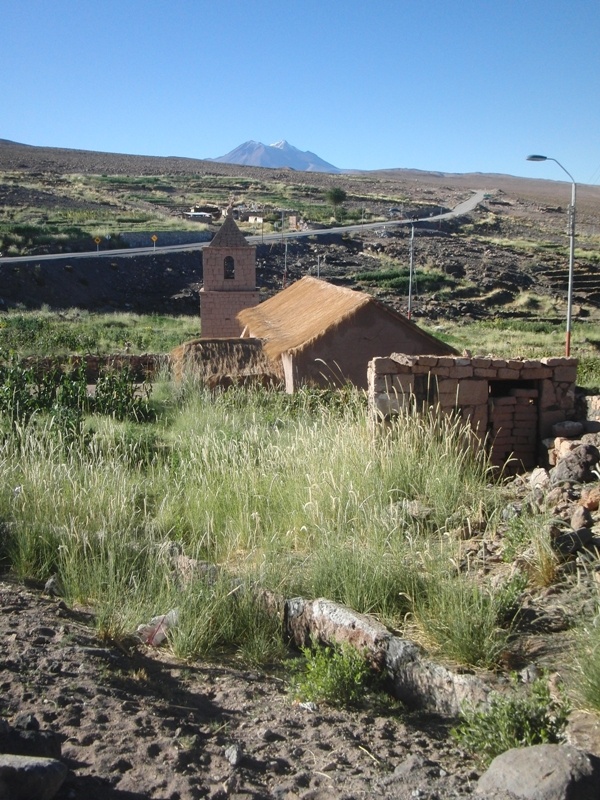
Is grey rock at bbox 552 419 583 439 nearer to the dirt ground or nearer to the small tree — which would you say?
the dirt ground

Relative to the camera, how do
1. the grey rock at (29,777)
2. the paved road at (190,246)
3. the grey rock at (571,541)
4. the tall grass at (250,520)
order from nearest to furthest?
the grey rock at (29,777) < the tall grass at (250,520) < the grey rock at (571,541) < the paved road at (190,246)

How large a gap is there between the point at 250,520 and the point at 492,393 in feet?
13.4

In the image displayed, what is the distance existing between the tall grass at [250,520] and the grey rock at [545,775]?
184 centimetres

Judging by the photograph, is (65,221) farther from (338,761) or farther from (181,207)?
(338,761)

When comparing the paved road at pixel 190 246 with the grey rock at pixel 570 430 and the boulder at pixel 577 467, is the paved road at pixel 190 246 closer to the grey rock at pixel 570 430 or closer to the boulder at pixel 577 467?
the grey rock at pixel 570 430

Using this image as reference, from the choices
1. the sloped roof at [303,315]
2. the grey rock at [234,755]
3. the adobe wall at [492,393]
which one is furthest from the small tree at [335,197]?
the grey rock at [234,755]

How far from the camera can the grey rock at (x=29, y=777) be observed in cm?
320

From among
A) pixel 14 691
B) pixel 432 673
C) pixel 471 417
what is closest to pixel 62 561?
pixel 14 691

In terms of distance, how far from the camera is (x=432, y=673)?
508 cm

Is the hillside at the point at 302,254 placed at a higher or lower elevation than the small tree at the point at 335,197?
lower

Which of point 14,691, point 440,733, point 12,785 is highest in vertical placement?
point 12,785

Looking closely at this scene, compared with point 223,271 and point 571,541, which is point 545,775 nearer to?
point 571,541

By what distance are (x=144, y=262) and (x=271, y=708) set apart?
1942 inches

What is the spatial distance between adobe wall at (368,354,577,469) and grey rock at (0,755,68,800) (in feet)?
22.4
